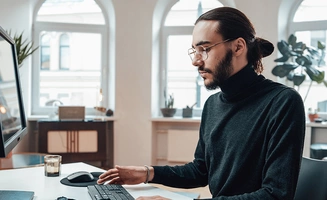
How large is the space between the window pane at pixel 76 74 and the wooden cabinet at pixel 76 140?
0.65m

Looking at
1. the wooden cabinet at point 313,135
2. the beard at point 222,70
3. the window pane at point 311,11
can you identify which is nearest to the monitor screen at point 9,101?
the beard at point 222,70

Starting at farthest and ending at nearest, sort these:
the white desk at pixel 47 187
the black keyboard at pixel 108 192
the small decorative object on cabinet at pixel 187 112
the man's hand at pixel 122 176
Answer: the small decorative object on cabinet at pixel 187 112, the man's hand at pixel 122 176, the white desk at pixel 47 187, the black keyboard at pixel 108 192

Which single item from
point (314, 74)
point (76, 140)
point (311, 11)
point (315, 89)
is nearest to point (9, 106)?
point (76, 140)

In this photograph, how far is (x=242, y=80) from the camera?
1.39m

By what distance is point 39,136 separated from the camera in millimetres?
4344

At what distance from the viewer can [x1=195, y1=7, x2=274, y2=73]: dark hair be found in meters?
1.35

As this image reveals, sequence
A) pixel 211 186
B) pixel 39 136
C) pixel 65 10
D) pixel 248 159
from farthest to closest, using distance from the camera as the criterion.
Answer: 1. pixel 65 10
2. pixel 39 136
3. pixel 211 186
4. pixel 248 159

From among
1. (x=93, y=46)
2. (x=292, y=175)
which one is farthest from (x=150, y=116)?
(x=292, y=175)

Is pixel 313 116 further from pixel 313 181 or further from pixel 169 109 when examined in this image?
pixel 313 181

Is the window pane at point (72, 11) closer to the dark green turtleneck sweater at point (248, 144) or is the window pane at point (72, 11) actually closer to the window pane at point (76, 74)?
the window pane at point (76, 74)

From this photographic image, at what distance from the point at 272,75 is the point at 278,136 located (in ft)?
11.2

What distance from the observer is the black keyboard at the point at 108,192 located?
1.28 meters

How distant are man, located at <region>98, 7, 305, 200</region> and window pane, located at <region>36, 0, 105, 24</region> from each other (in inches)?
148

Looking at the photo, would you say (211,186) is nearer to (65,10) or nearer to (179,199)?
(179,199)
